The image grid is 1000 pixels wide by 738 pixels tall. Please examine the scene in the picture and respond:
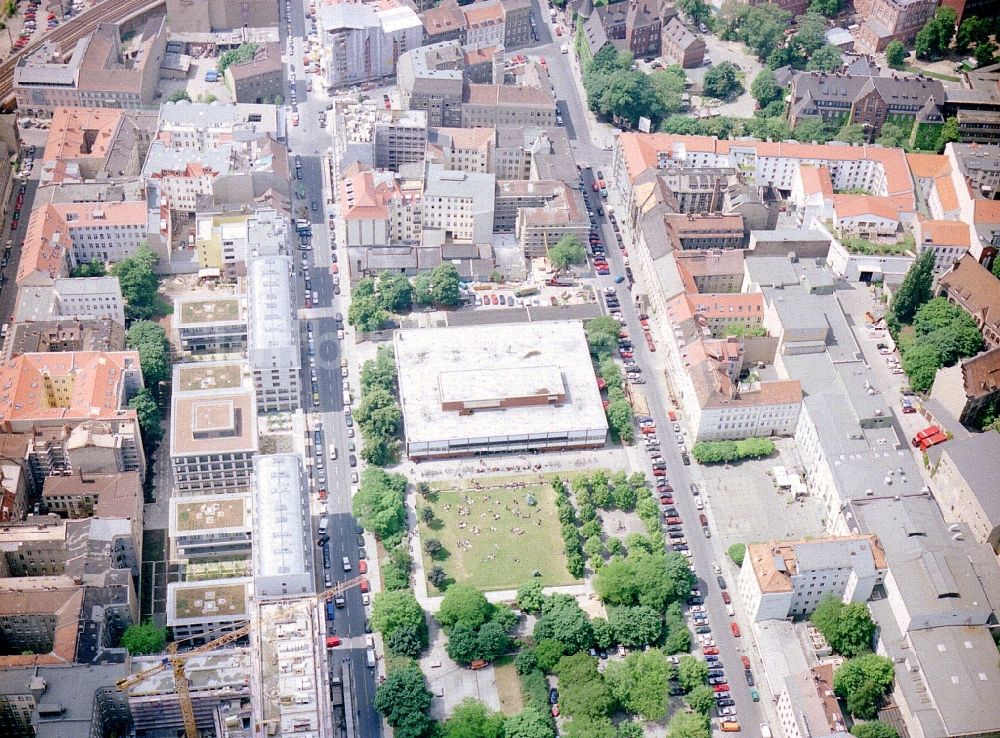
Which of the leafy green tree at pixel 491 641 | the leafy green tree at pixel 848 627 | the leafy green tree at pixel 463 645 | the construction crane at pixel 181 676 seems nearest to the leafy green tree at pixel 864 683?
the leafy green tree at pixel 848 627

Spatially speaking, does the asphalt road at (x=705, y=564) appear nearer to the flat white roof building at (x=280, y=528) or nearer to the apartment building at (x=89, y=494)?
the flat white roof building at (x=280, y=528)

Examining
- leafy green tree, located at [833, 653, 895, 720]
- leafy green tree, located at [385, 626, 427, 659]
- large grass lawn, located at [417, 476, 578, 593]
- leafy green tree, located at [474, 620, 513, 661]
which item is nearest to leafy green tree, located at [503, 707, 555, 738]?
leafy green tree, located at [474, 620, 513, 661]

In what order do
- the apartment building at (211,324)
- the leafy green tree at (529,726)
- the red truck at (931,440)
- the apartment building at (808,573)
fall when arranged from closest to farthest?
the leafy green tree at (529,726)
the apartment building at (808,573)
the red truck at (931,440)
the apartment building at (211,324)

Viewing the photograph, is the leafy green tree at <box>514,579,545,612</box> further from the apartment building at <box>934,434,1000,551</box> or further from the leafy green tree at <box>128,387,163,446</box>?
the apartment building at <box>934,434,1000,551</box>

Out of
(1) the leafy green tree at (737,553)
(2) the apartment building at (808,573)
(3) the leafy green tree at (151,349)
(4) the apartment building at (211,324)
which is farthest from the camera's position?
(4) the apartment building at (211,324)

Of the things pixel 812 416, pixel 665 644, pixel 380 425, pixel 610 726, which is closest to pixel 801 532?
pixel 812 416

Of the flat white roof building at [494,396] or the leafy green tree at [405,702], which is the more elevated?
the flat white roof building at [494,396]
